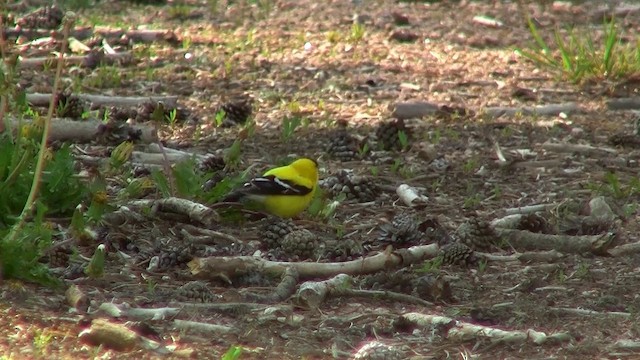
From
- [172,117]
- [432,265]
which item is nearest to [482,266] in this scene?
[432,265]

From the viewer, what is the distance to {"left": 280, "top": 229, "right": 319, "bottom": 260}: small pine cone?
195 inches

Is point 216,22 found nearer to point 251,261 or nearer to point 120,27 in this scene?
point 120,27

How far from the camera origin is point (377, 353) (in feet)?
12.5

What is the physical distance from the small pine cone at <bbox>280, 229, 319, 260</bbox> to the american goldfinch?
457mm

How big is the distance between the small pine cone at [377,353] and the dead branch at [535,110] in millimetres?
3757

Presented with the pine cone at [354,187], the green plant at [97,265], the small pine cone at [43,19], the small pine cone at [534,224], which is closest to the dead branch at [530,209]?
the small pine cone at [534,224]

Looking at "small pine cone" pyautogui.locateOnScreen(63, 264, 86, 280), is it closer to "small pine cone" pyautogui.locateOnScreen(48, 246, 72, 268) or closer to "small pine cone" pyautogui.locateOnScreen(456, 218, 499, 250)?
"small pine cone" pyautogui.locateOnScreen(48, 246, 72, 268)

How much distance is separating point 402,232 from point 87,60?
12.2 ft

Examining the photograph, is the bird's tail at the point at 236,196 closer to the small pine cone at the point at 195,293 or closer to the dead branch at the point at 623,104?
the small pine cone at the point at 195,293

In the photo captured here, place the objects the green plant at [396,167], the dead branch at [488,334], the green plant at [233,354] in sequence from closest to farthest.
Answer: the green plant at [233,354]
the dead branch at [488,334]
the green plant at [396,167]

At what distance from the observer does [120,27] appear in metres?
9.23

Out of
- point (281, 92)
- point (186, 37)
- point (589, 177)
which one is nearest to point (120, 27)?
point (186, 37)

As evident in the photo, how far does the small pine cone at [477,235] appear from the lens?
17.0 ft

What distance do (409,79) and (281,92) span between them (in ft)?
3.24
